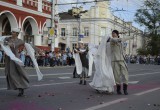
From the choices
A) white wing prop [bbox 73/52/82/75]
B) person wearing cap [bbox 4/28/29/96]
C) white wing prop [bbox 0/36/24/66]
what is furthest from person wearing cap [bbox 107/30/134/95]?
white wing prop [bbox 73/52/82/75]

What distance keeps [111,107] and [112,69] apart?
2.79 meters

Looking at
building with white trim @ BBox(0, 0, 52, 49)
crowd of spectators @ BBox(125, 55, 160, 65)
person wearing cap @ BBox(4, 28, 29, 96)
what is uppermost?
building with white trim @ BBox(0, 0, 52, 49)

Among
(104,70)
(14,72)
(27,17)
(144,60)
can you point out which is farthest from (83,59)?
(144,60)

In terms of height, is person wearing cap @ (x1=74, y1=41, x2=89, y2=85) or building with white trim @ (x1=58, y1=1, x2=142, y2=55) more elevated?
building with white trim @ (x1=58, y1=1, x2=142, y2=55)

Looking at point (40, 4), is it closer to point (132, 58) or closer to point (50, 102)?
point (132, 58)

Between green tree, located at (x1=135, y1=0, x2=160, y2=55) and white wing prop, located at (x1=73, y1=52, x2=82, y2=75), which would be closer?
white wing prop, located at (x1=73, y1=52, x2=82, y2=75)

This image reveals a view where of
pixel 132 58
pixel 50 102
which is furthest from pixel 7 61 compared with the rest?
pixel 132 58

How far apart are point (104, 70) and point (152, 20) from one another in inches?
3138

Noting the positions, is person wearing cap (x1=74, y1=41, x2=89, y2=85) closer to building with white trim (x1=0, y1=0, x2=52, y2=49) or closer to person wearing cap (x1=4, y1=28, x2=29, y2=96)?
person wearing cap (x1=4, y1=28, x2=29, y2=96)

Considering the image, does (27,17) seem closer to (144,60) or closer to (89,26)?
(144,60)

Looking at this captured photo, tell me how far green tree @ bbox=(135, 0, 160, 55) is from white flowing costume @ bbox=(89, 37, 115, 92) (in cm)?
7800

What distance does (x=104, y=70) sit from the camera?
38.0 ft

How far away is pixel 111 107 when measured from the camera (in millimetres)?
8852

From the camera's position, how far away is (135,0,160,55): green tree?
88688mm
